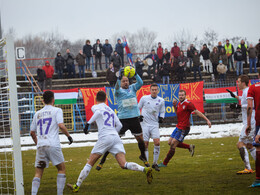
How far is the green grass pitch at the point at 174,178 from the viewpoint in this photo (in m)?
8.23

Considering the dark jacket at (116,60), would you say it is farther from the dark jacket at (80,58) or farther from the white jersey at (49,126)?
the white jersey at (49,126)

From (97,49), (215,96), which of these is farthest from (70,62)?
(215,96)

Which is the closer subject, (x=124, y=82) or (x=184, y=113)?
(x=124, y=82)

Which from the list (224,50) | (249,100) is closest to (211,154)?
(249,100)

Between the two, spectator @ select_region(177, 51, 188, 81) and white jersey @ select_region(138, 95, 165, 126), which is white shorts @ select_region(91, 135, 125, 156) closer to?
white jersey @ select_region(138, 95, 165, 126)

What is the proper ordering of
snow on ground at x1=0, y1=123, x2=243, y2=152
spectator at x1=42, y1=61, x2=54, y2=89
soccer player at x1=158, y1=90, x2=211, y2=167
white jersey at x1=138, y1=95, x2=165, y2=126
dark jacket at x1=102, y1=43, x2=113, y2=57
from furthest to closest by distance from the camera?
dark jacket at x1=102, y1=43, x2=113, y2=57, spectator at x1=42, y1=61, x2=54, y2=89, snow on ground at x1=0, y1=123, x2=243, y2=152, white jersey at x1=138, y1=95, x2=165, y2=126, soccer player at x1=158, y1=90, x2=211, y2=167

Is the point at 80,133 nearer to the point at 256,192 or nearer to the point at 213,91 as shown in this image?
the point at 213,91

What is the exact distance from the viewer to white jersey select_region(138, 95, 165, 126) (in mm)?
11781

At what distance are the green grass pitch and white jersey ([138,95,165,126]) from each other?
53.9 inches

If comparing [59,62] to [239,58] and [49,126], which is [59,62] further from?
[49,126]

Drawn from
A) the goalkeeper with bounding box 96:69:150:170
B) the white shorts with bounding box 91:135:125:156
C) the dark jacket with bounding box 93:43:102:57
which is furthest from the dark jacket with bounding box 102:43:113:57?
the white shorts with bounding box 91:135:125:156

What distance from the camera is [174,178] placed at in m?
9.53

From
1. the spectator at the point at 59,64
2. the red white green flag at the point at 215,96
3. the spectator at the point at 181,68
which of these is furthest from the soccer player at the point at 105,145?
the spectator at the point at 59,64

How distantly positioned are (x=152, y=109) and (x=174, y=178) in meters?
2.72
